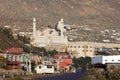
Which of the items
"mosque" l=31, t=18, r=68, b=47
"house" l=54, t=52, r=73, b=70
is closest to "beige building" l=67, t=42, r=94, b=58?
"mosque" l=31, t=18, r=68, b=47

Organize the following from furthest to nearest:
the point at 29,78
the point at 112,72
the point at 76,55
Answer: the point at 76,55 < the point at 29,78 < the point at 112,72

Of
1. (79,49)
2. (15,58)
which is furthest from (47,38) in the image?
(15,58)

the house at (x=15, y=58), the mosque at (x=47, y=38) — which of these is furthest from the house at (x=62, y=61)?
the mosque at (x=47, y=38)

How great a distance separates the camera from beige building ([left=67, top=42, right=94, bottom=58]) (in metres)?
151

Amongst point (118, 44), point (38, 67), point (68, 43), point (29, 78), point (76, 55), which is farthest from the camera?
point (118, 44)

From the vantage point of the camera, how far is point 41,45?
517 feet

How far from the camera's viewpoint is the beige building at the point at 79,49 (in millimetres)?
151375

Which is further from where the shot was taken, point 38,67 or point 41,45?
point 41,45

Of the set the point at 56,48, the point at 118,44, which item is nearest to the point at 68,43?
the point at 56,48

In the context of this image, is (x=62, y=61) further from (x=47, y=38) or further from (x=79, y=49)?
(x=47, y=38)

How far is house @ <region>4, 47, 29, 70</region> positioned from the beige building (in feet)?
166

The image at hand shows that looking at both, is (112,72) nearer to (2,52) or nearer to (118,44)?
(2,52)

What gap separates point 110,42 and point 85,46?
102 feet

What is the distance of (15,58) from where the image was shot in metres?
97.1
